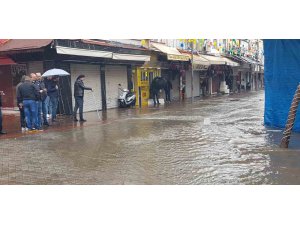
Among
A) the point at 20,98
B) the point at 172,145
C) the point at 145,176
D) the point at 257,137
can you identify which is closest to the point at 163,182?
the point at 145,176

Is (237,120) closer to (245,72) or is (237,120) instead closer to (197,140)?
(197,140)

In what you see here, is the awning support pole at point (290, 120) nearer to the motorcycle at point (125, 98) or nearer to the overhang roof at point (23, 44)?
the overhang roof at point (23, 44)

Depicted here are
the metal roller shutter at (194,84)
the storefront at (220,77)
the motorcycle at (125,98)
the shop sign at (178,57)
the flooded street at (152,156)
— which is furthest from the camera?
the storefront at (220,77)

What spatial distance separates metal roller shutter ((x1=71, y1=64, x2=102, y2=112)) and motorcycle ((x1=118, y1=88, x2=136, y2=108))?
1.29 meters

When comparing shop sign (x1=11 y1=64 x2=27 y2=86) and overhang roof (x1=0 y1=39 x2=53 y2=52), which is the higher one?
overhang roof (x1=0 y1=39 x2=53 y2=52)

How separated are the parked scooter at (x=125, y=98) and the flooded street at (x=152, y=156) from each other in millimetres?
7539

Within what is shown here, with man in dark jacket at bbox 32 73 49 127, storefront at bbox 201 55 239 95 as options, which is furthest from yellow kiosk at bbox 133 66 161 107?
storefront at bbox 201 55 239 95

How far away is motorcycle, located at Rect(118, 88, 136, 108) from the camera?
18492mm

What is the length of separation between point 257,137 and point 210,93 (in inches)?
947

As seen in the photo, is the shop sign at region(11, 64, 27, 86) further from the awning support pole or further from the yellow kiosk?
the awning support pole

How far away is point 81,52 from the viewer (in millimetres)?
14469

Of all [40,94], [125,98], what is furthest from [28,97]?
[125,98]

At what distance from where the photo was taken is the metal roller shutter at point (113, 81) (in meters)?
18.3

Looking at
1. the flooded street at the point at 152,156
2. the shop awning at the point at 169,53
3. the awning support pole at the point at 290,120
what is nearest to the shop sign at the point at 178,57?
the shop awning at the point at 169,53
